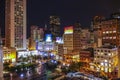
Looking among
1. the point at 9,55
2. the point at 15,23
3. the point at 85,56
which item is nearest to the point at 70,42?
the point at 85,56

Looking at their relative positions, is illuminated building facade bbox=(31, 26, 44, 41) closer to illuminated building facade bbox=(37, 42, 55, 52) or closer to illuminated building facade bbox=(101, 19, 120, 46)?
illuminated building facade bbox=(37, 42, 55, 52)

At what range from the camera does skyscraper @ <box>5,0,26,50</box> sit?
39.1 metres

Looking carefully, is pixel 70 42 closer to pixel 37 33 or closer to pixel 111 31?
pixel 111 31

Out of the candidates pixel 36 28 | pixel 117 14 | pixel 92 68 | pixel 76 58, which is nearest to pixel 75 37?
pixel 76 58

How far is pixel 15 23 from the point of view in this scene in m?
39.9

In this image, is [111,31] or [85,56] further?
[111,31]

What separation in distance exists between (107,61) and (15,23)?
24.0 meters

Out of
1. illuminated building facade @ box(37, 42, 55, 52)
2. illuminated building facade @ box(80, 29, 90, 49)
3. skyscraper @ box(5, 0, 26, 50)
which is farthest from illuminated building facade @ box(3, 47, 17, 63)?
illuminated building facade @ box(80, 29, 90, 49)

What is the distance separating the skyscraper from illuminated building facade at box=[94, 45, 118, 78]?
21.6 m

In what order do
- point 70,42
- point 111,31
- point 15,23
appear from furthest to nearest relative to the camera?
point 15,23, point 70,42, point 111,31

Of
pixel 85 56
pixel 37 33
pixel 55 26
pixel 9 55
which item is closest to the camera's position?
pixel 85 56

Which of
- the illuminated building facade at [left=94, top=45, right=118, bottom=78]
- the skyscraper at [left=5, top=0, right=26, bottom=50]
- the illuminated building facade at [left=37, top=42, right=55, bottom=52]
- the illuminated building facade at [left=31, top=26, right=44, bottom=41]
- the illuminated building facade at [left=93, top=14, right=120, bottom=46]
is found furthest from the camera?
the illuminated building facade at [left=31, top=26, right=44, bottom=41]

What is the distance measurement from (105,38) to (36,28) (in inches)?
1607

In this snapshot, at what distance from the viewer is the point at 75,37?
35625 mm
